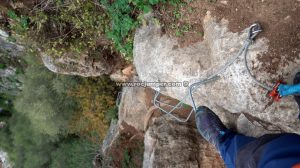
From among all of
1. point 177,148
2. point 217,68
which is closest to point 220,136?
point 217,68

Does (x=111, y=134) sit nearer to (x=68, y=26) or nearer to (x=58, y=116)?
(x=58, y=116)

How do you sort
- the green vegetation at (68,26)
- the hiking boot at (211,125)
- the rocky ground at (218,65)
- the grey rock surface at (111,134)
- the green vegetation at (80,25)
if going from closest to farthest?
1. the rocky ground at (218,65)
2. the hiking boot at (211,125)
3. the green vegetation at (80,25)
4. the green vegetation at (68,26)
5. the grey rock surface at (111,134)

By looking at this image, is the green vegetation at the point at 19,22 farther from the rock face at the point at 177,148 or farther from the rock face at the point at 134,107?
the rock face at the point at 177,148

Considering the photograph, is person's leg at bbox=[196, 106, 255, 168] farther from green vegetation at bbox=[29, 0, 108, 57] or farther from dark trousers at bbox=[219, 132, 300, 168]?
green vegetation at bbox=[29, 0, 108, 57]

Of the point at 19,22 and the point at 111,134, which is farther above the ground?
the point at 19,22

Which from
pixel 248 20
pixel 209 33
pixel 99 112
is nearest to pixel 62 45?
pixel 99 112

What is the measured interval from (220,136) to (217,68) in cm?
90

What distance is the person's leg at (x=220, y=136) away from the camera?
10.4 ft

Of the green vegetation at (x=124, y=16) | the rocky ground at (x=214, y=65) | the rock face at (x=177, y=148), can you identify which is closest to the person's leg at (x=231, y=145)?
the rocky ground at (x=214, y=65)

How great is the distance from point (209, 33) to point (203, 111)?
107 centimetres

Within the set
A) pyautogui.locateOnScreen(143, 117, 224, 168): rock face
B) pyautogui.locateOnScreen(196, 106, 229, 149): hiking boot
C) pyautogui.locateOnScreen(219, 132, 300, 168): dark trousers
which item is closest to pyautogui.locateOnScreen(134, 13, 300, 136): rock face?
pyautogui.locateOnScreen(196, 106, 229, 149): hiking boot

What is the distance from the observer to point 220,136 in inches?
141

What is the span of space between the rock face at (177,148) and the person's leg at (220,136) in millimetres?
939

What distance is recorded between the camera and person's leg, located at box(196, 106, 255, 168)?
3170mm
